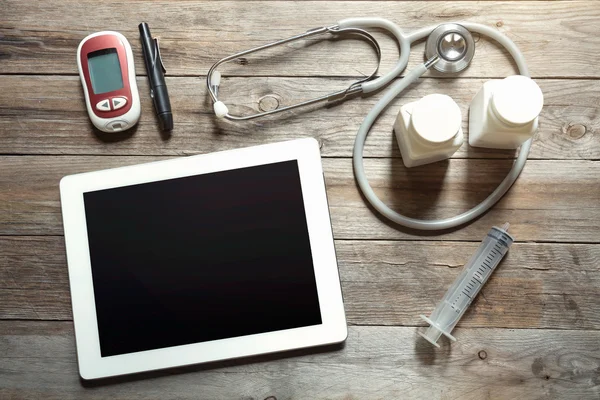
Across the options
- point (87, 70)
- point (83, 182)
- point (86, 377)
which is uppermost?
point (87, 70)

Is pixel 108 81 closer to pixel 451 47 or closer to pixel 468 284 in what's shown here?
pixel 451 47

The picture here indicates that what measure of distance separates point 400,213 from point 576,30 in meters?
0.44

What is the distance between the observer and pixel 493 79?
94 centimetres

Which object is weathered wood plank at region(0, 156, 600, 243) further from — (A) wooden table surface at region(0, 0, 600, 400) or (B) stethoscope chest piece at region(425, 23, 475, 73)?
(B) stethoscope chest piece at region(425, 23, 475, 73)

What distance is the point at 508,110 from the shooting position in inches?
31.6

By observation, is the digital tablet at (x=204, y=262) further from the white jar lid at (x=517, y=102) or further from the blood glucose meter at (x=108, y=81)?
the white jar lid at (x=517, y=102)

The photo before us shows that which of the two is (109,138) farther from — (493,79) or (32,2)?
(493,79)

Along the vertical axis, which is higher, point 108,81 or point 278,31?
point 278,31

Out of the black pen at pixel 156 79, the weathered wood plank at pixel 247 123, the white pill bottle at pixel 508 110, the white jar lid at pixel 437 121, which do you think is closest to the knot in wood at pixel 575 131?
the weathered wood plank at pixel 247 123

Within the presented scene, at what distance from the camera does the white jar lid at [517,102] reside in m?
0.80

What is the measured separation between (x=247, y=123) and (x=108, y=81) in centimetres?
24

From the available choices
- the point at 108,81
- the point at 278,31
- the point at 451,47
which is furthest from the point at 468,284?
the point at 108,81


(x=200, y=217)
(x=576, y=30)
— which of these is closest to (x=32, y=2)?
(x=200, y=217)

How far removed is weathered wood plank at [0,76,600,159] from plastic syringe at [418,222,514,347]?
5.8 inches
